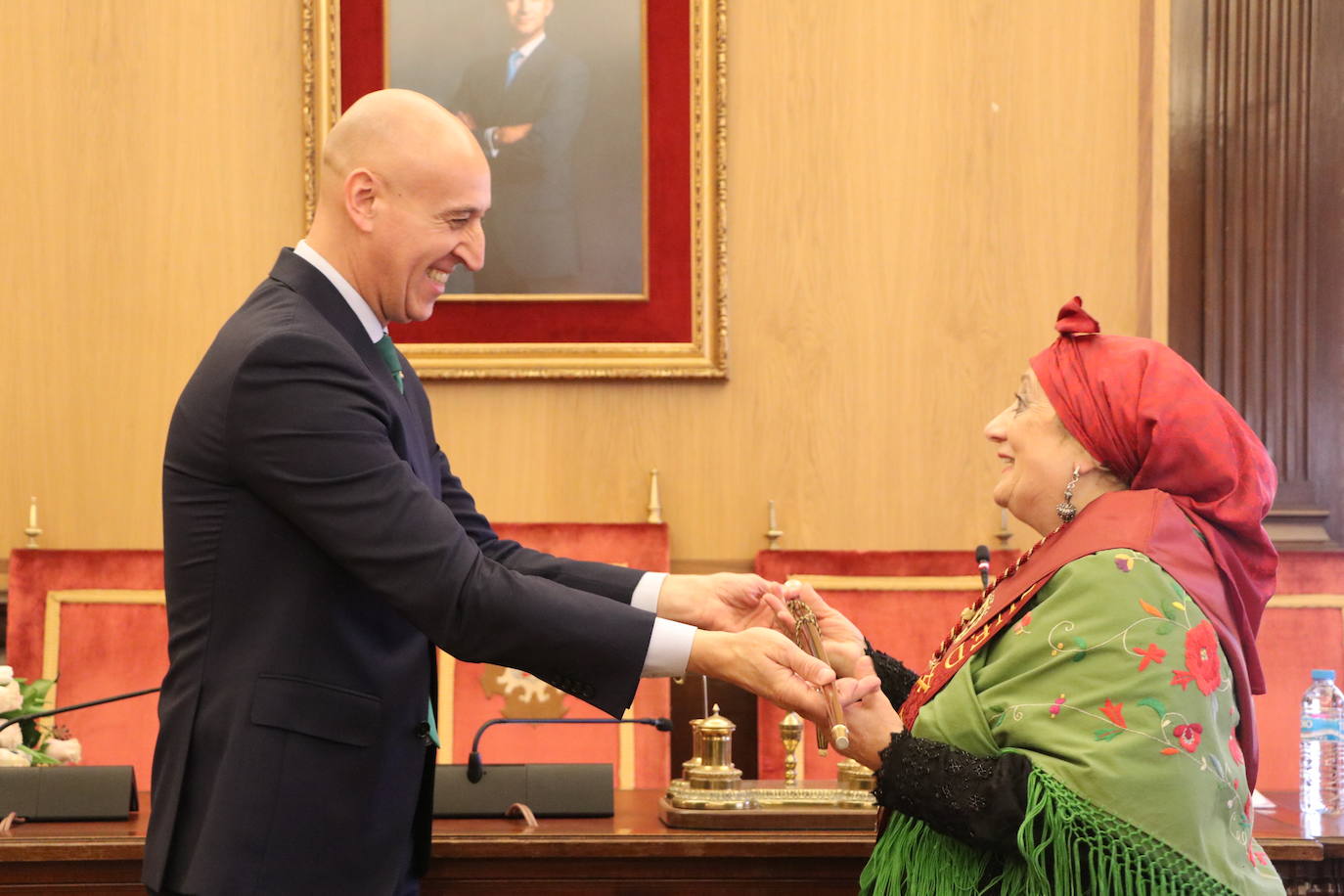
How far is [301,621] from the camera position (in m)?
1.84

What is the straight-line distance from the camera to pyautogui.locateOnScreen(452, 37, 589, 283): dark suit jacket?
3988mm

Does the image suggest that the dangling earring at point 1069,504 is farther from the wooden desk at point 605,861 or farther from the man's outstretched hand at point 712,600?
the wooden desk at point 605,861

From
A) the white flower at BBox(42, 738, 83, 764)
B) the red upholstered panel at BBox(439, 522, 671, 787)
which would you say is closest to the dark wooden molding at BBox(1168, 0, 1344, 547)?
the red upholstered panel at BBox(439, 522, 671, 787)

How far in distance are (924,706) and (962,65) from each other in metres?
2.46

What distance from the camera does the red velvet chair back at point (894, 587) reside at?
12.4 feet

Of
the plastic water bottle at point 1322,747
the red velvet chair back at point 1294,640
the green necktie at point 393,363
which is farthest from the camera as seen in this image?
the red velvet chair back at point 1294,640

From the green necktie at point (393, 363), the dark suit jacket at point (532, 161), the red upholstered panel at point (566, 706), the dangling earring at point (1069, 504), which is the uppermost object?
the dark suit jacket at point (532, 161)

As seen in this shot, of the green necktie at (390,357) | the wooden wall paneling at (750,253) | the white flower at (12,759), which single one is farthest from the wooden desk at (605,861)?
the wooden wall paneling at (750,253)

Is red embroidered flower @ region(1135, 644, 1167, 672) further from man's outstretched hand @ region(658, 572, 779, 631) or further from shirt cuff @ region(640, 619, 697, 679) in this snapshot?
man's outstretched hand @ region(658, 572, 779, 631)

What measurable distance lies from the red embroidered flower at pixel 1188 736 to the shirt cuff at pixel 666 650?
70cm

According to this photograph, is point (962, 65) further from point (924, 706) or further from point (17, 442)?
point (17, 442)

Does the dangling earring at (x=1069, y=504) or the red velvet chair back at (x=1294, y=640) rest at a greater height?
the dangling earring at (x=1069, y=504)

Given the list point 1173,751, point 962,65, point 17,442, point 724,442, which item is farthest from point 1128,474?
point 17,442

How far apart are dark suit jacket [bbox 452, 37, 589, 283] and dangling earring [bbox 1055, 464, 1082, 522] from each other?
208cm
